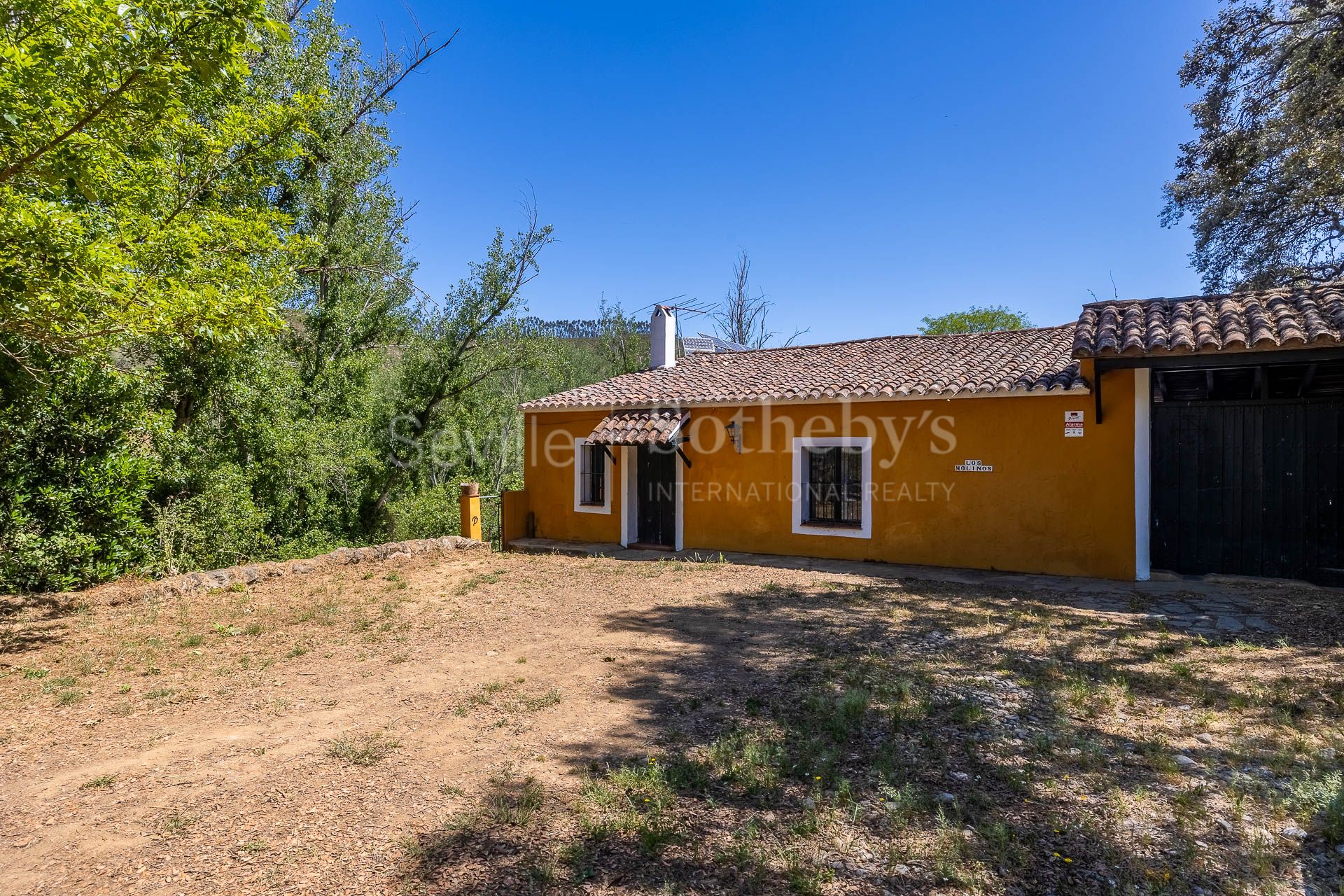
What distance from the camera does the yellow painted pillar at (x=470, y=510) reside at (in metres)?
12.6

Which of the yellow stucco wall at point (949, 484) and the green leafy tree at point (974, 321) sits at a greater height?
the green leafy tree at point (974, 321)

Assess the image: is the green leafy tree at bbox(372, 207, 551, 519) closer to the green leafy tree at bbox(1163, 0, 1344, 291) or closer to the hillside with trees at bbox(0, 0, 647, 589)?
the hillside with trees at bbox(0, 0, 647, 589)

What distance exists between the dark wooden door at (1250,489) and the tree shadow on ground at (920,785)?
344cm

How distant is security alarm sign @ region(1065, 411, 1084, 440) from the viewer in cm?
868

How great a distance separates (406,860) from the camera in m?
2.81

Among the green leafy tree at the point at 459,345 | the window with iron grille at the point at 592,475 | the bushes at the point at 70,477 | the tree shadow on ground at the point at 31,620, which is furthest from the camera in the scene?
the green leafy tree at the point at 459,345

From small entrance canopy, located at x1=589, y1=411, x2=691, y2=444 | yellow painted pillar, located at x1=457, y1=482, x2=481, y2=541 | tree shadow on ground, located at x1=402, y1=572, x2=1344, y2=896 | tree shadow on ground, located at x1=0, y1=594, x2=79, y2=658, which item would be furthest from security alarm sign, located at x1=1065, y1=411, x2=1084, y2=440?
tree shadow on ground, located at x1=0, y1=594, x2=79, y2=658

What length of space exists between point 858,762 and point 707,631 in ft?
9.47

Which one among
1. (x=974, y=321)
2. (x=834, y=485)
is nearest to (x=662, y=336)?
(x=834, y=485)

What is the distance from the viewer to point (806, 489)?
10.8 meters

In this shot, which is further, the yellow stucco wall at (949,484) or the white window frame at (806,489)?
the white window frame at (806,489)

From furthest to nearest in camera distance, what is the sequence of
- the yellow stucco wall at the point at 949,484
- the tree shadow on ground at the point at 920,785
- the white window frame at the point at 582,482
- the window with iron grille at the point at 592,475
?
the window with iron grille at the point at 592,475 → the white window frame at the point at 582,482 → the yellow stucco wall at the point at 949,484 → the tree shadow on ground at the point at 920,785

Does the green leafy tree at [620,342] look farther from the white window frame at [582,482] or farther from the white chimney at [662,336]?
the white window frame at [582,482]

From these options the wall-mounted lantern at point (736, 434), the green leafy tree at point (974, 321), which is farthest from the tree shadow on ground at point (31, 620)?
the green leafy tree at point (974, 321)
